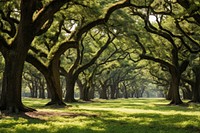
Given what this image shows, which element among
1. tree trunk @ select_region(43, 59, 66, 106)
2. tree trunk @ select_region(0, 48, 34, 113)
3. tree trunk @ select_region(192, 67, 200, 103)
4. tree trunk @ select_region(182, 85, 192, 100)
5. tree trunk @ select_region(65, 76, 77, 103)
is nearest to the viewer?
tree trunk @ select_region(0, 48, 34, 113)

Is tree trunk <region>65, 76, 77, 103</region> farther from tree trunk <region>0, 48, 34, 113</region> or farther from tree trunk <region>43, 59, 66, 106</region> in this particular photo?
tree trunk <region>0, 48, 34, 113</region>

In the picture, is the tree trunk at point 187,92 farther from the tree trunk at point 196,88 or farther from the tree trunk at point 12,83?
the tree trunk at point 12,83

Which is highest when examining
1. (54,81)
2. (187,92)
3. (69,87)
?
(54,81)

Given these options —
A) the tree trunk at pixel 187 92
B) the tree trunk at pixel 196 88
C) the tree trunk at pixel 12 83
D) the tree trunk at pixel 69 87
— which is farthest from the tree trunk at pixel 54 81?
the tree trunk at pixel 187 92

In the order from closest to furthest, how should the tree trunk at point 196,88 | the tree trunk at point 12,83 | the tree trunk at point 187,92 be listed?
the tree trunk at point 12,83 < the tree trunk at point 196,88 < the tree trunk at point 187,92

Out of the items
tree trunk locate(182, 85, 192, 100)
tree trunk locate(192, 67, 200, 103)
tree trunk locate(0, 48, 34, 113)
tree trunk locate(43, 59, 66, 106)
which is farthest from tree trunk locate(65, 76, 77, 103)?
tree trunk locate(182, 85, 192, 100)

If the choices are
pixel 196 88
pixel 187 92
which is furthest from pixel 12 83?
pixel 187 92

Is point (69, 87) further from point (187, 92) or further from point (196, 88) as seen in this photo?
point (187, 92)

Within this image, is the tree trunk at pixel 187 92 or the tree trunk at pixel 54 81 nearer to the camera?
the tree trunk at pixel 54 81

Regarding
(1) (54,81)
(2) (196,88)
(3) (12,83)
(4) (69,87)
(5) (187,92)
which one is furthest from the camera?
(5) (187,92)

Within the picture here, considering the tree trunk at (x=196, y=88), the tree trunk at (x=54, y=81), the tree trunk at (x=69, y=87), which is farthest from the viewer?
the tree trunk at (x=196, y=88)

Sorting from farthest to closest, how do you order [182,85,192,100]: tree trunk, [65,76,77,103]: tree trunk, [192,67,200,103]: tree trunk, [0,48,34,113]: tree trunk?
[182,85,192,100]: tree trunk < [192,67,200,103]: tree trunk < [65,76,77,103]: tree trunk < [0,48,34,113]: tree trunk

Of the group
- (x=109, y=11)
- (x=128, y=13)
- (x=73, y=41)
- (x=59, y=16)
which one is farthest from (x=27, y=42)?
(x=128, y=13)

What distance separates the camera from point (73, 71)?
43.8 metres
